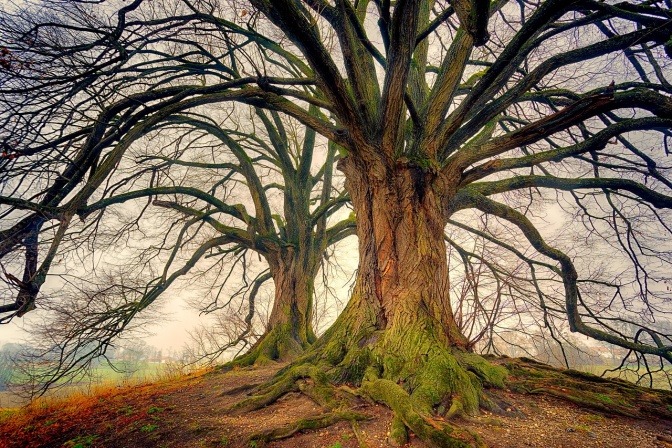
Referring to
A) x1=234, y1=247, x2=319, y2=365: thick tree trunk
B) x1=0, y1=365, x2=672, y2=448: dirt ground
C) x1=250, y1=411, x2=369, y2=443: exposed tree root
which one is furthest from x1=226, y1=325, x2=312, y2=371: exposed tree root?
x1=250, y1=411, x2=369, y2=443: exposed tree root

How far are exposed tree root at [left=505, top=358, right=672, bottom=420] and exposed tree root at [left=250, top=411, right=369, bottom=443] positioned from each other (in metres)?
2.11

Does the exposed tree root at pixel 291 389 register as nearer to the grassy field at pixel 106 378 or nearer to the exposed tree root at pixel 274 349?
the grassy field at pixel 106 378

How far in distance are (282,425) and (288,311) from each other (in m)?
4.35

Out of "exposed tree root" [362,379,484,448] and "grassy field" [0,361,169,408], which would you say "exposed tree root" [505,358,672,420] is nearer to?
"exposed tree root" [362,379,484,448]

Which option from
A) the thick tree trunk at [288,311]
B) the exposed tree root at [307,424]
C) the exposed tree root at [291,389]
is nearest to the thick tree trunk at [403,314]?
the exposed tree root at [291,389]

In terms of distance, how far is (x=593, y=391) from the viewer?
12.1ft

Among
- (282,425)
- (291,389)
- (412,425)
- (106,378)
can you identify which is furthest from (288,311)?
(412,425)

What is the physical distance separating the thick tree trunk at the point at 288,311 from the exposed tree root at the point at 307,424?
159 inches

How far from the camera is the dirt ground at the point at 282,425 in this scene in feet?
8.55

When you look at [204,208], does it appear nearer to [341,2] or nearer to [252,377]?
[252,377]

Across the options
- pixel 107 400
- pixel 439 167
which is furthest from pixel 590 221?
pixel 107 400

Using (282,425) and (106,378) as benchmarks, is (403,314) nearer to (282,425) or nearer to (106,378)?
(282,425)

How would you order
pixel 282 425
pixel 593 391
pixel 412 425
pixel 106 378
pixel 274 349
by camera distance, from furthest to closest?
1. pixel 274 349
2. pixel 106 378
3. pixel 593 391
4. pixel 282 425
5. pixel 412 425

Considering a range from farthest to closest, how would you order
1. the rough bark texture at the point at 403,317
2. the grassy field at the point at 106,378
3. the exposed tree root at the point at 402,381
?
the grassy field at the point at 106,378 < the rough bark texture at the point at 403,317 < the exposed tree root at the point at 402,381
